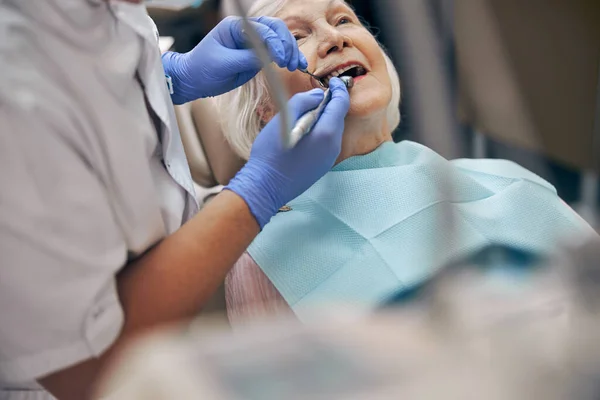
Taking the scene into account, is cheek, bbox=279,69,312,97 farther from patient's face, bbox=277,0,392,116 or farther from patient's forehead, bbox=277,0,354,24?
patient's forehead, bbox=277,0,354,24

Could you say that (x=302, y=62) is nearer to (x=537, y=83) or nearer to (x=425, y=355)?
(x=537, y=83)

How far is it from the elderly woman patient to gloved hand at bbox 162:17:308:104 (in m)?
0.07

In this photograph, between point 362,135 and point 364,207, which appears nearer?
point 364,207

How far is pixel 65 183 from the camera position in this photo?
24.2 inches

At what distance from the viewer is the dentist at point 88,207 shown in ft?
1.95

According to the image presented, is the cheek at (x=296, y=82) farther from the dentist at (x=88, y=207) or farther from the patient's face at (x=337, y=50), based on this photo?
the dentist at (x=88, y=207)

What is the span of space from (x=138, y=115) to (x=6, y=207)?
0.73 ft

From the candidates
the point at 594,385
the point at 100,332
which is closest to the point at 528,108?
the point at 594,385

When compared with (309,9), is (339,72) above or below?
below

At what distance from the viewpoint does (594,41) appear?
2.56 feet

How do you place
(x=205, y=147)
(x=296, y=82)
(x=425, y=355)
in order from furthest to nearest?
(x=205, y=147), (x=296, y=82), (x=425, y=355)

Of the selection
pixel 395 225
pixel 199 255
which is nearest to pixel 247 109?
pixel 395 225

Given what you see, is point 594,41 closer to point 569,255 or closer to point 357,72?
point 569,255

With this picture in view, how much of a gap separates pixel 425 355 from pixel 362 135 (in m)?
0.77
